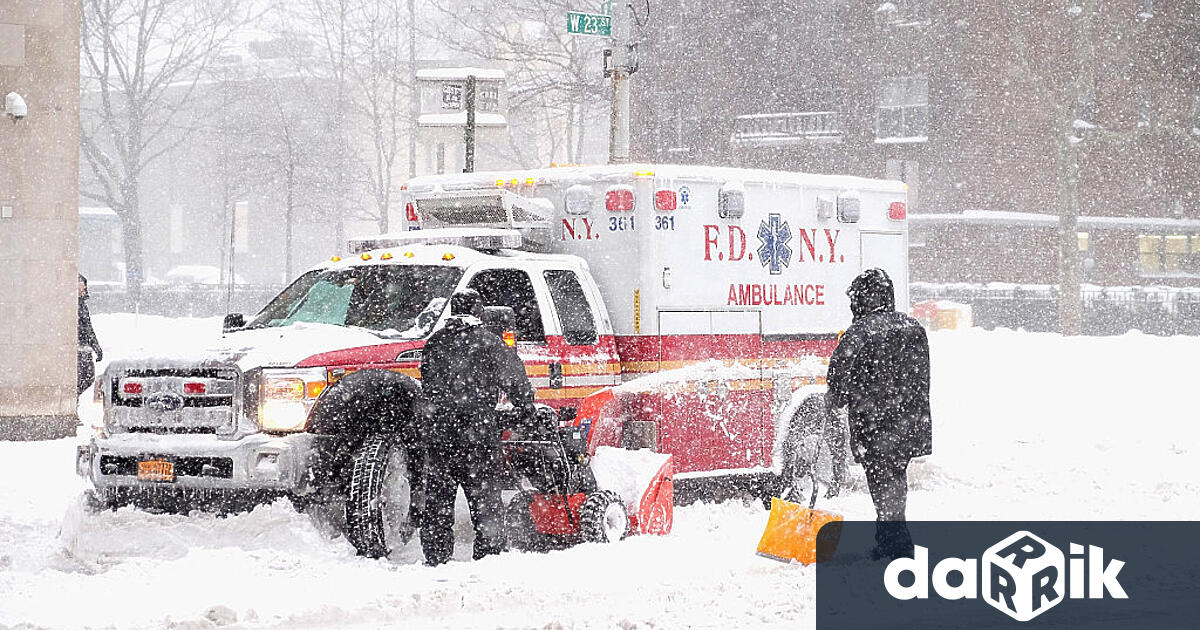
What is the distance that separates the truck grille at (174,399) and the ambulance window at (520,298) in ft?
7.27

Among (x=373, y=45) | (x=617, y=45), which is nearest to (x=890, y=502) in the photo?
(x=617, y=45)

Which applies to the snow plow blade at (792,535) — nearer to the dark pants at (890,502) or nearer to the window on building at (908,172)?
the dark pants at (890,502)

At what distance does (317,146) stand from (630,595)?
53610mm

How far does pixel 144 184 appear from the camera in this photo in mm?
77250

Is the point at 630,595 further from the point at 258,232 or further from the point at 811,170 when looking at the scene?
the point at 258,232

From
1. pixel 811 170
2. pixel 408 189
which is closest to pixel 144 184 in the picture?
pixel 811 170

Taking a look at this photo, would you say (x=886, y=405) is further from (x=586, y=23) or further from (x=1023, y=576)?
(x=586, y=23)

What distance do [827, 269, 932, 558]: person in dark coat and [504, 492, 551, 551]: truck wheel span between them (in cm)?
210

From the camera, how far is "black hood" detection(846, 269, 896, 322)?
31.4 ft

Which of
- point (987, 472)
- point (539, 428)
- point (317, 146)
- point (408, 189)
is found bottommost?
point (987, 472)

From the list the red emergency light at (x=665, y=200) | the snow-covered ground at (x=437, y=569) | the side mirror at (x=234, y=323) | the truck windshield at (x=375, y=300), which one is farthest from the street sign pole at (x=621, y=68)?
the side mirror at (x=234, y=323)

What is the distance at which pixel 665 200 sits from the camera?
11648mm

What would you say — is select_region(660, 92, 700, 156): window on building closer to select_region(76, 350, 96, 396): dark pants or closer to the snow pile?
select_region(76, 350, 96, 396): dark pants

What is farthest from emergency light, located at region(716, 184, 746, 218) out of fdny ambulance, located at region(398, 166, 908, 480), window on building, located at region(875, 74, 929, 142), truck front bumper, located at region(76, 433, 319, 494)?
window on building, located at region(875, 74, 929, 142)
